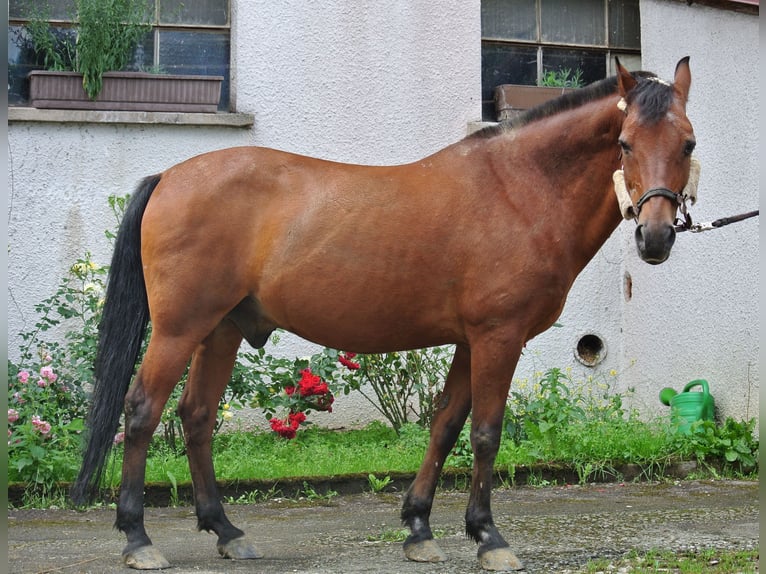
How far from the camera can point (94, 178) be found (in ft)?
23.8

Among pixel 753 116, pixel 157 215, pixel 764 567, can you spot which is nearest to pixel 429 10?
pixel 753 116

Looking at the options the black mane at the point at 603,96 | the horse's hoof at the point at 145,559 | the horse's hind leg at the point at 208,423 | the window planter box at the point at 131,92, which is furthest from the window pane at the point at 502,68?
the horse's hoof at the point at 145,559

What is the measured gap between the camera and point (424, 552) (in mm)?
4363

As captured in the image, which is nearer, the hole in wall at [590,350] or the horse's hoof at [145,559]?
the horse's hoof at [145,559]

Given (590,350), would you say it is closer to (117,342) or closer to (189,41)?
(189,41)

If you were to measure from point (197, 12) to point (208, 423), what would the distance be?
13.8ft

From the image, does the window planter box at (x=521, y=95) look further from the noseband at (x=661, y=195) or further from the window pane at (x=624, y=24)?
the noseband at (x=661, y=195)

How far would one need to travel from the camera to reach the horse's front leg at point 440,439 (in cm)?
454

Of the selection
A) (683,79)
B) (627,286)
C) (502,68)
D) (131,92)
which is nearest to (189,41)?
(131,92)

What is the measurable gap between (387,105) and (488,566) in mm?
4447

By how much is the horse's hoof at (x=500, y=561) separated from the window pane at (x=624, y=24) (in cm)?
554

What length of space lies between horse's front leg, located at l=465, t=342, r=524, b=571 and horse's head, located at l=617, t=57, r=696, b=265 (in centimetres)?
79

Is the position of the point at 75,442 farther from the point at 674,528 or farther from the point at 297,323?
the point at 674,528

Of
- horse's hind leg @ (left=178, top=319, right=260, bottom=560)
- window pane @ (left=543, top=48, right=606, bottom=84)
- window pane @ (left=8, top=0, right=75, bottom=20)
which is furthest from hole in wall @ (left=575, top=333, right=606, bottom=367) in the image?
window pane @ (left=8, top=0, right=75, bottom=20)
